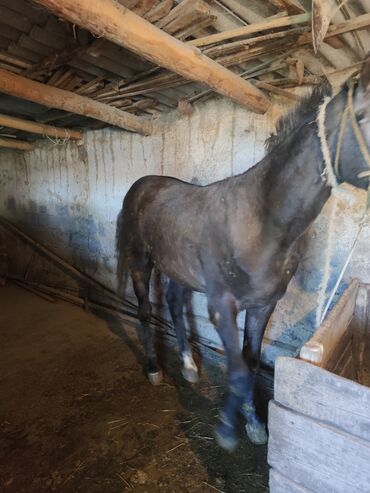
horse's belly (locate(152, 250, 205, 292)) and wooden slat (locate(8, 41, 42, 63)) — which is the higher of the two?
wooden slat (locate(8, 41, 42, 63))

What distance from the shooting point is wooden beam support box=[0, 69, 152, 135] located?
1939mm

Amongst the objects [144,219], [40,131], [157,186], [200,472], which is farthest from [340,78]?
[40,131]

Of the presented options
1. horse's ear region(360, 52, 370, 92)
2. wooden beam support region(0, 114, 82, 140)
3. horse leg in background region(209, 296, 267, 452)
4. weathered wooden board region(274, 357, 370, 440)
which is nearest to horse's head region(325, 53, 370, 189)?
horse's ear region(360, 52, 370, 92)

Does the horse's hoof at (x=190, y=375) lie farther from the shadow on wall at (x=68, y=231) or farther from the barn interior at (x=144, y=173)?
the shadow on wall at (x=68, y=231)

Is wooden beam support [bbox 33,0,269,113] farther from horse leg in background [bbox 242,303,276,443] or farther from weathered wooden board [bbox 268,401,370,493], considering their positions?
weathered wooden board [bbox 268,401,370,493]

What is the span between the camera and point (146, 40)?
1333 millimetres

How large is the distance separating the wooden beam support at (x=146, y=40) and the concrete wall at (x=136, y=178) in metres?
0.55

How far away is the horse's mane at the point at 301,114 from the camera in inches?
48.7

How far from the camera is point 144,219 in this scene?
235 centimetres

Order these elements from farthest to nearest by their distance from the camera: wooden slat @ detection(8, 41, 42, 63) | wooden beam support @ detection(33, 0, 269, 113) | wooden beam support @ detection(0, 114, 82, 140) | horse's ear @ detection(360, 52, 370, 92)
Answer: wooden beam support @ detection(0, 114, 82, 140)
wooden slat @ detection(8, 41, 42, 63)
wooden beam support @ detection(33, 0, 269, 113)
horse's ear @ detection(360, 52, 370, 92)

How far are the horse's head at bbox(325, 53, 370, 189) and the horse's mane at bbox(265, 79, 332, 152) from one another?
10 centimetres

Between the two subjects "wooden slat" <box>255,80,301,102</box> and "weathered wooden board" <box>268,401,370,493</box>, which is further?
"wooden slat" <box>255,80,301,102</box>

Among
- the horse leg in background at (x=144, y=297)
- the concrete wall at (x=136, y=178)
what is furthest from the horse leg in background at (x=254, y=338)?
the horse leg in background at (x=144, y=297)

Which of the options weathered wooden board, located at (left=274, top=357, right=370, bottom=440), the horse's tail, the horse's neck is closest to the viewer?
weathered wooden board, located at (left=274, top=357, right=370, bottom=440)
